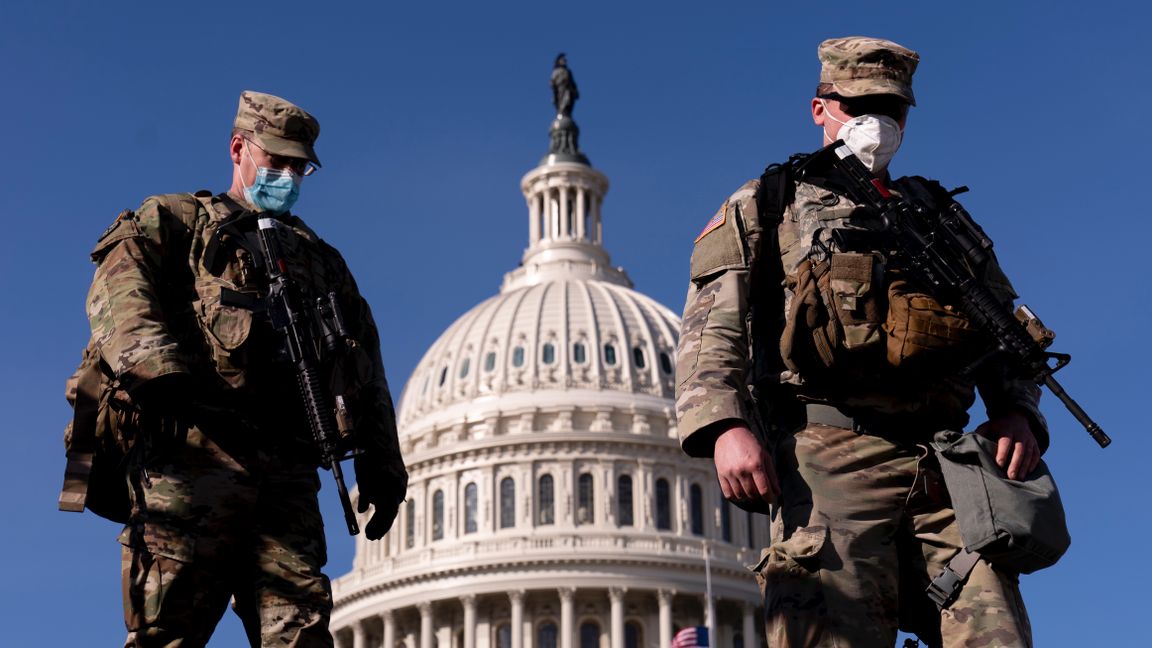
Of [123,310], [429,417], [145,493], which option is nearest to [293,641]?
[145,493]

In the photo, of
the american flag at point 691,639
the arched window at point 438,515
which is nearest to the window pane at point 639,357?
the arched window at point 438,515

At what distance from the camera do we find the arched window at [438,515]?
325 feet

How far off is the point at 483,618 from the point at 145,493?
8799cm

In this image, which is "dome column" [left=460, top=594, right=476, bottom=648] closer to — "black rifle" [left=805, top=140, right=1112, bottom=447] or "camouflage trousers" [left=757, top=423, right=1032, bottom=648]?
"black rifle" [left=805, top=140, right=1112, bottom=447]

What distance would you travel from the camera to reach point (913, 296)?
748cm

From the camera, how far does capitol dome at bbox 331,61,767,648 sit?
94.0 metres

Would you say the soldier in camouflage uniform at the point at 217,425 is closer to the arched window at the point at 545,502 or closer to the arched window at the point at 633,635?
the arched window at the point at 633,635

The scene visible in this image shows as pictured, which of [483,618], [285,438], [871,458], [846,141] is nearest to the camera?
[871,458]

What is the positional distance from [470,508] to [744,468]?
302 feet

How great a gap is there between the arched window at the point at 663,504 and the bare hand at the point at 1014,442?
297 ft

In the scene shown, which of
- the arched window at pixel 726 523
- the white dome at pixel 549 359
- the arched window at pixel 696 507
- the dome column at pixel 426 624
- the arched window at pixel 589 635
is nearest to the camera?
the arched window at pixel 589 635

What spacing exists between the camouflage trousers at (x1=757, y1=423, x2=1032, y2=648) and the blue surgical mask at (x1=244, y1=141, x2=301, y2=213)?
2833mm

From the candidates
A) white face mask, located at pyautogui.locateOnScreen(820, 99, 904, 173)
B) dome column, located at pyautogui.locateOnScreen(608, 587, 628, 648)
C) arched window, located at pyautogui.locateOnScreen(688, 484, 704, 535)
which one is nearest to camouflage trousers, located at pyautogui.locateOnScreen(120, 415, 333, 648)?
white face mask, located at pyautogui.locateOnScreen(820, 99, 904, 173)

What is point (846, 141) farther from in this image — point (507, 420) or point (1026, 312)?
point (507, 420)
